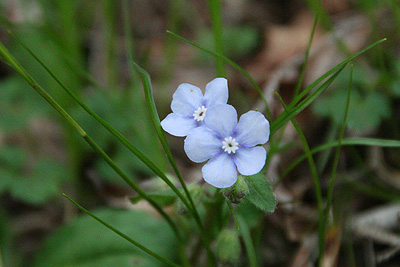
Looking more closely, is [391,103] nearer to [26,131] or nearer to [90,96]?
[90,96]

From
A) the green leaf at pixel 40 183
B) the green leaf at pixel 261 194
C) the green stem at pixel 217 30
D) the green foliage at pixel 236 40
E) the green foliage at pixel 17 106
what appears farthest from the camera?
the green foliage at pixel 236 40

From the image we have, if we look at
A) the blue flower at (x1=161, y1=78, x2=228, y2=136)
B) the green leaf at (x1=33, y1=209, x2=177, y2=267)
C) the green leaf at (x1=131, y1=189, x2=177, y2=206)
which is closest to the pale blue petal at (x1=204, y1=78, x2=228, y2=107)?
the blue flower at (x1=161, y1=78, x2=228, y2=136)

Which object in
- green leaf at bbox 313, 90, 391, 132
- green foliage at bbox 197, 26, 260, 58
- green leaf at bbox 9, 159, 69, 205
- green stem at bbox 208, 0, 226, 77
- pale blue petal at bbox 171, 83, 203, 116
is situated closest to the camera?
pale blue petal at bbox 171, 83, 203, 116

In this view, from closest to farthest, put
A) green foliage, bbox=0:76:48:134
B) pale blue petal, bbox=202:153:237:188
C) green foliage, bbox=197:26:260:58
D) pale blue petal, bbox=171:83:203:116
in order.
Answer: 1. pale blue petal, bbox=202:153:237:188
2. pale blue petal, bbox=171:83:203:116
3. green foliage, bbox=0:76:48:134
4. green foliage, bbox=197:26:260:58

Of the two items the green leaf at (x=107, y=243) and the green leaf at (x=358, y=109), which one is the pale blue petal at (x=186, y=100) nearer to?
the green leaf at (x=107, y=243)

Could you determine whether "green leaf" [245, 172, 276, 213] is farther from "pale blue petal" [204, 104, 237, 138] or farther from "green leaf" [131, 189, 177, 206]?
"green leaf" [131, 189, 177, 206]

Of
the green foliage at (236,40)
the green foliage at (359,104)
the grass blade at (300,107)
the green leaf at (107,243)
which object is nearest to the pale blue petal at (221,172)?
the grass blade at (300,107)

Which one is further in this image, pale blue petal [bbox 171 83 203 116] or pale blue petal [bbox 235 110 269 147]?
pale blue petal [bbox 171 83 203 116]
